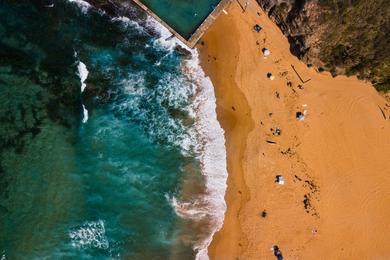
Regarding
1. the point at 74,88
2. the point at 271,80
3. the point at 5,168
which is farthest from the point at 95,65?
the point at 271,80

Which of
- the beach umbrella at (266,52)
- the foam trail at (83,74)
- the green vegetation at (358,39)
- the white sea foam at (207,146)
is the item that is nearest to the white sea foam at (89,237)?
the white sea foam at (207,146)

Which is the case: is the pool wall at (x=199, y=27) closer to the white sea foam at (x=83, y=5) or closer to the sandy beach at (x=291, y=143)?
the sandy beach at (x=291, y=143)

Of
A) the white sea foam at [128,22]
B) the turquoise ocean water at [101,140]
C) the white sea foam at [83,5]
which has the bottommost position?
the turquoise ocean water at [101,140]

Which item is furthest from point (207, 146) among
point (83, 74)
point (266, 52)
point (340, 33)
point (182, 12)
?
point (340, 33)

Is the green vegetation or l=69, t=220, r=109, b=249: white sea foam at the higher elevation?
the green vegetation

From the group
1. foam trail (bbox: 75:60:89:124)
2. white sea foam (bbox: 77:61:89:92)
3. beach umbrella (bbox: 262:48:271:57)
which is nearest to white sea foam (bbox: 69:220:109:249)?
foam trail (bbox: 75:60:89:124)

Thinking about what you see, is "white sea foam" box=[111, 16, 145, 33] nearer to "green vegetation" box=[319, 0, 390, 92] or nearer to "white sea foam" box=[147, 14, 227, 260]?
"white sea foam" box=[147, 14, 227, 260]
